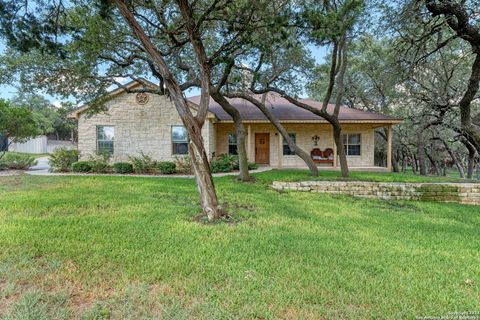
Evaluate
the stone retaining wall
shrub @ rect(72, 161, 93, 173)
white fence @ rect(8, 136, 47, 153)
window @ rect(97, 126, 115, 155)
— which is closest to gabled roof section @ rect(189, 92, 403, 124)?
window @ rect(97, 126, 115, 155)

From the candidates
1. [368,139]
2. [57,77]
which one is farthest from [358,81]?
[57,77]

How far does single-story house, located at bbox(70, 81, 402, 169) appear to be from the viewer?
47.1 ft

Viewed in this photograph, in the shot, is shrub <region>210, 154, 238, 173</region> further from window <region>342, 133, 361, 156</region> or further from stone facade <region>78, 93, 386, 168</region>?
window <region>342, 133, 361, 156</region>

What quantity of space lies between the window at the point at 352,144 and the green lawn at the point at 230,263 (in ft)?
35.1

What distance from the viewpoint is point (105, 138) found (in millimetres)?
14539

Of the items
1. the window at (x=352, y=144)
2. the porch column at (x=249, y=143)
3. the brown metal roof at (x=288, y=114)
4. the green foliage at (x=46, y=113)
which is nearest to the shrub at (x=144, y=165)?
the brown metal roof at (x=288, y=114)

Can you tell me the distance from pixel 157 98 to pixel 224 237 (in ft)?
39.1

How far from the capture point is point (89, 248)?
369 cm

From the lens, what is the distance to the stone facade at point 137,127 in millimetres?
14375

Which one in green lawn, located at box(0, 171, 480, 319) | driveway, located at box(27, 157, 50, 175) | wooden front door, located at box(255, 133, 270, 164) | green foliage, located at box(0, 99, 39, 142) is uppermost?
green foliage, located at box(0, 99, 39, 142)

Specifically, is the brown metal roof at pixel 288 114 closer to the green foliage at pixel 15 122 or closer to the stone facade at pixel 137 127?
the stone facade at pixel 137 127

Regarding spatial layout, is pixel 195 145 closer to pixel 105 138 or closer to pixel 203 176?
pixel 203 176

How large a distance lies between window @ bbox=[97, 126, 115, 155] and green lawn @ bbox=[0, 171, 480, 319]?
8.62 metres

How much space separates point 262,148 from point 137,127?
24.2 feet
